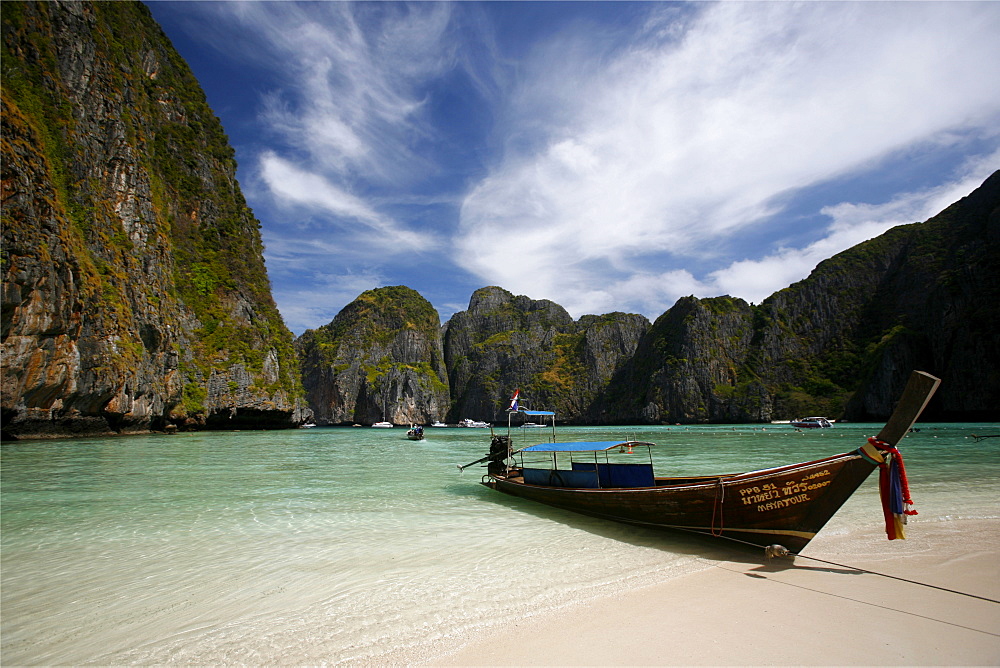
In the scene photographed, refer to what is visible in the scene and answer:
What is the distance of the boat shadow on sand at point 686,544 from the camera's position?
693cm

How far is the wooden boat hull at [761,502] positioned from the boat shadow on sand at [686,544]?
24 cm

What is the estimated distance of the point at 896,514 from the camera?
21.0ft

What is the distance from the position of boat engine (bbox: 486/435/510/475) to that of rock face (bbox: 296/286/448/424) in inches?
4902

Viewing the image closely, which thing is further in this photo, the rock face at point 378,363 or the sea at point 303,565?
the rock face at point 378,363

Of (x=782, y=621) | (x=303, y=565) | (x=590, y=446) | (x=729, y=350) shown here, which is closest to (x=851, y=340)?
(x=729, y=350)

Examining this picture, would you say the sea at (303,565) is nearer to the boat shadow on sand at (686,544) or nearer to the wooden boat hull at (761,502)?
the boat shadow on sand at (686,544)

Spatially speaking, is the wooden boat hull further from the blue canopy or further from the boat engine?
the boat engine

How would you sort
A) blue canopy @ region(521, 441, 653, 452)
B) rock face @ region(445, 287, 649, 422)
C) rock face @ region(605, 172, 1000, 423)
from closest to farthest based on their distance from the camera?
blue canopy @ region(521, 441, 653, 452), rock face @ region(605, 172, 1000, 423), rock face @ region(445, 287, 649, 422)

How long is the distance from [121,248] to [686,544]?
53173 millimetres

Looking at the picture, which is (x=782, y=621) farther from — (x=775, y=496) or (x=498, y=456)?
(x=498, y=456)

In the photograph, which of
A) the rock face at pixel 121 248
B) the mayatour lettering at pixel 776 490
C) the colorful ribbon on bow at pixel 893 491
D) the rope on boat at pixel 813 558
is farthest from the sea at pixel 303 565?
the rock face at pixel 121 248

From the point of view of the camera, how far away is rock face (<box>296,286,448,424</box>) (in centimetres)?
14062

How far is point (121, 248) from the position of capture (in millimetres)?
42438

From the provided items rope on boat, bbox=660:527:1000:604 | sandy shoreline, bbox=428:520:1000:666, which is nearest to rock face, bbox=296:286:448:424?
rope on boat, bbox=660:527:1000:604
